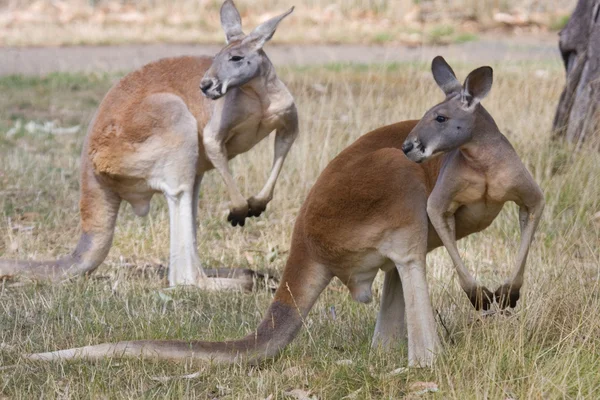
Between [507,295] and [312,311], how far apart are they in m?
1.20

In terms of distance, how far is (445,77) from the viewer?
11.2 ft

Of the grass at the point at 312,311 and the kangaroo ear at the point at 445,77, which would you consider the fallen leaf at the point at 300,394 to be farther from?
→ the kangaroo ear at the point at 445,77

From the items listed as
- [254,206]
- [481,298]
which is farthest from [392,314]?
[254,206]

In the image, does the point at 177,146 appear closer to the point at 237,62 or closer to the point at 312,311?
the point at 237,62

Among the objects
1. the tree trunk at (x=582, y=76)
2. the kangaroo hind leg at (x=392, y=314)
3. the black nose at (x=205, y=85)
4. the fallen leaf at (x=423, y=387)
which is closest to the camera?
the fallen leaf at (x=423, y=387)

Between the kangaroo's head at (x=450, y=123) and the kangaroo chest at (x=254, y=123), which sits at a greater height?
the kangaroo chest at (x=254, y=123)

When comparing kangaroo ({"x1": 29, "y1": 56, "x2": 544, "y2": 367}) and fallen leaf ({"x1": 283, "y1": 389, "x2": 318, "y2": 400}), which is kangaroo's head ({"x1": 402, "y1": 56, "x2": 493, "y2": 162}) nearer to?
kangaroo ({"x1": 29, "y1": 56, "x2": 544, "y2": 367})

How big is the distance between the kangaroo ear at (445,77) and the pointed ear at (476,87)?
0.07 metres

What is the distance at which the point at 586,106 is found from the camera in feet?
19.6

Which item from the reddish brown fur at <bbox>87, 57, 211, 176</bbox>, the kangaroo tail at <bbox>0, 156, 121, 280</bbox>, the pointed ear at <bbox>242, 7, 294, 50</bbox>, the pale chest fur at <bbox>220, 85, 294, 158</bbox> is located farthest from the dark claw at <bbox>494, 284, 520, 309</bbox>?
the kangaroo tail at <bbox>0, 156, 121, 280</bbox>

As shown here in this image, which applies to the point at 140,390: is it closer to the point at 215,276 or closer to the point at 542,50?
the point at 215,276

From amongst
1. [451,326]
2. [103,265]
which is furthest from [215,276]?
[451,326]

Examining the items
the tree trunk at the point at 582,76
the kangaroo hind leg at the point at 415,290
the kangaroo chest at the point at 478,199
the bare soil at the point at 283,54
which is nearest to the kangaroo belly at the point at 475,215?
the kangaroo chest at the point at 478,199

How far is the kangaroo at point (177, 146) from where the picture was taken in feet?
15.7
